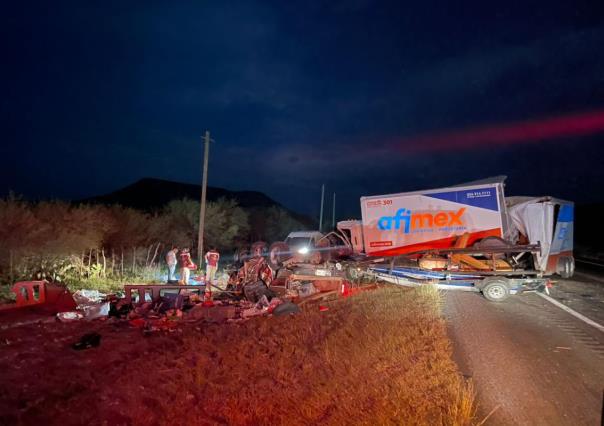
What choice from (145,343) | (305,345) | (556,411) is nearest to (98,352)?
(145,343)

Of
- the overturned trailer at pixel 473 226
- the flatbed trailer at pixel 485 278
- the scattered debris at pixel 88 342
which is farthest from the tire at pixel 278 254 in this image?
the scattered debris at pixel 88 342

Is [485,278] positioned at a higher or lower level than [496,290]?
higher

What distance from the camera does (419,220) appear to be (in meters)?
12.9

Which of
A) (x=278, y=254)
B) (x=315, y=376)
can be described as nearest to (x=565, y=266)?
(x=278, y=254)

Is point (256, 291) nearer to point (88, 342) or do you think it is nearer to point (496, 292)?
point (88, 342)

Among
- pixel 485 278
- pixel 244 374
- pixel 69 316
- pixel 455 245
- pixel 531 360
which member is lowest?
pixel 244 374

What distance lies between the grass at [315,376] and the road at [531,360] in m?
0.35

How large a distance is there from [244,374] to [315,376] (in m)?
1.03

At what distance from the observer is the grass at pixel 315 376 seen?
14.0 feet

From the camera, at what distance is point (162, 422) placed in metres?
4.47

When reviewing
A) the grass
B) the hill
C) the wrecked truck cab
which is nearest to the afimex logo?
the wrecked truck cab

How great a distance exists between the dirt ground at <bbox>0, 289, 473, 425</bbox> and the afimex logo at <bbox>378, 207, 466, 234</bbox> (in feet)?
15.2

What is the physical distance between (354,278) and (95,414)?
9596mm

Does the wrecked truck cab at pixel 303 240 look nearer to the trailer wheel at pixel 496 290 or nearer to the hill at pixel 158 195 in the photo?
the trailer wheel at pixel 496 290
